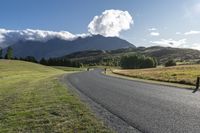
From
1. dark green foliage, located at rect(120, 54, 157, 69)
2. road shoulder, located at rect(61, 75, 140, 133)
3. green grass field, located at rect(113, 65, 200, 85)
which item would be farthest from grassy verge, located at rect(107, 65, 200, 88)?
dark green foliage, located at rect(120, 54, 157, 69)

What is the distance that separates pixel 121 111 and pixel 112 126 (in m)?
3.30

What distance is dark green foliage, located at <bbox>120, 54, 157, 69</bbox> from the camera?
162 metres

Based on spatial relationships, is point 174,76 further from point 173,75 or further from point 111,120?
point 111,120

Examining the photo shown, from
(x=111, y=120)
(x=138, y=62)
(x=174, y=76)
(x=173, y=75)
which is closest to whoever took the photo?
(x=111, y=120)

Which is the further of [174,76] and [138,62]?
[138,62]

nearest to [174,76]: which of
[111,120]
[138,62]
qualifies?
[111,120]

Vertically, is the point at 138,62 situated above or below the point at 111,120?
above

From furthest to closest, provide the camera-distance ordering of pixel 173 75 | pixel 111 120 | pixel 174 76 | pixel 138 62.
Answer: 1. pixel 138 62
2. pixel 173 75
3. pixel 174 76
4. pixel 111 120

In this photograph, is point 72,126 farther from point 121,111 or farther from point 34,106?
point 34,106

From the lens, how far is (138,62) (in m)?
166

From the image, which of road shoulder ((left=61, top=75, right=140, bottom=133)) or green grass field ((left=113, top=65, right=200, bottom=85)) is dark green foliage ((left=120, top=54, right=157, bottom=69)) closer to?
green grass field ((left=113, top=65, right=200, bottom=85))

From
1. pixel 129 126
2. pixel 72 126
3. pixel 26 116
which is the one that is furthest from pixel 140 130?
pixel 26 116

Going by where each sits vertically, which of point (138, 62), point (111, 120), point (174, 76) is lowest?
point (111, 120)

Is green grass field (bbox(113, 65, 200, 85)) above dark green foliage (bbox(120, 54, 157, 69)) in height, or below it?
below
